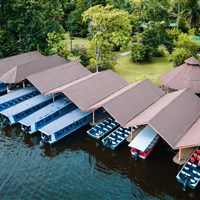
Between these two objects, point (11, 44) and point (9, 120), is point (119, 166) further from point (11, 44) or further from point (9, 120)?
point (11, 44)

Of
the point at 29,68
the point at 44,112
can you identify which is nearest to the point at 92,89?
the point at 44,112


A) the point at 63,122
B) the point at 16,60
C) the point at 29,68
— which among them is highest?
the point at 29,68

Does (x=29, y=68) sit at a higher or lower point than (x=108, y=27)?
lower

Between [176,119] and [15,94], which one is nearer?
[176,119]

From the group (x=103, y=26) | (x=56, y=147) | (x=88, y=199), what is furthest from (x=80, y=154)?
(x=103, y=26)

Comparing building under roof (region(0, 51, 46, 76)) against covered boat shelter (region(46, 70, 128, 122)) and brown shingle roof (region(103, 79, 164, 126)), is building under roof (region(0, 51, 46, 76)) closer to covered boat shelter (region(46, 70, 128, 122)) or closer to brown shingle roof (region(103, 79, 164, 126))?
covered boat shelter (region(46, 70, 128, 122))

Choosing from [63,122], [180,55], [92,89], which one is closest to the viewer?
[63,122]

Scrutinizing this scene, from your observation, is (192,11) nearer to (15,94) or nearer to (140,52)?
(140,52)

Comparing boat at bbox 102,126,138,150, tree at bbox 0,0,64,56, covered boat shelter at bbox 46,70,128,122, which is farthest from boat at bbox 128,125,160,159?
tree at bbox 0,0,64,56
